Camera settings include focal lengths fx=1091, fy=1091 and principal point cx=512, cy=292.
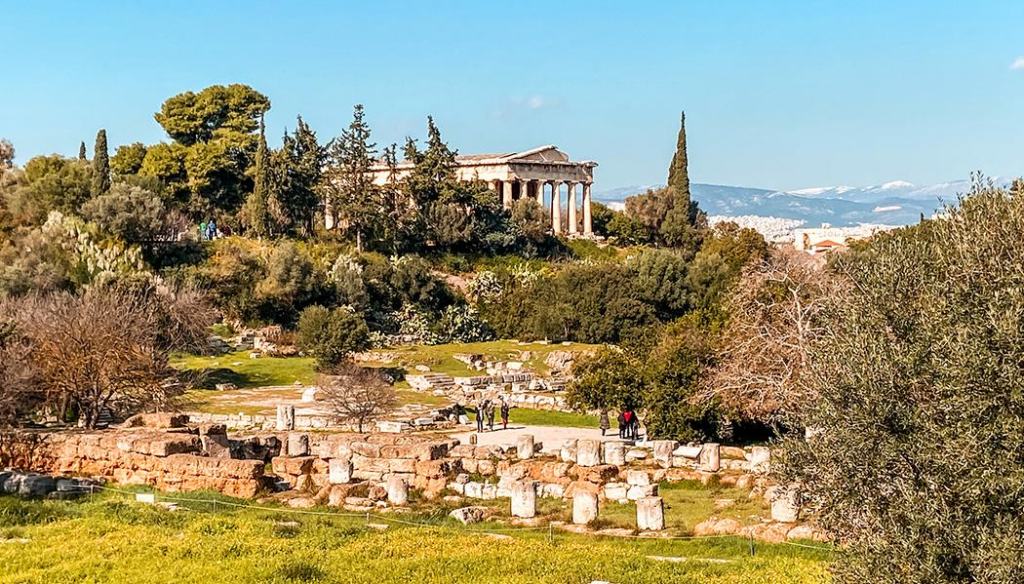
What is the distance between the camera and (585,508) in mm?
19953

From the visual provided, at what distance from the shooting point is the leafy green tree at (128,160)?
239 ft

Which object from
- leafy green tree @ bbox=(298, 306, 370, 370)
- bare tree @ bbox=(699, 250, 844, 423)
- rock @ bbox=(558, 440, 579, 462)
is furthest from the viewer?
leafy green tree @ bbox=(298, 306, 370, 370)

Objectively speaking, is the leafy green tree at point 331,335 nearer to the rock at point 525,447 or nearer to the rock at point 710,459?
the rock at point 525,447

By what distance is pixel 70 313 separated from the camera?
111 ft

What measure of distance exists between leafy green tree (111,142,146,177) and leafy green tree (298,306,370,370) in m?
29.5

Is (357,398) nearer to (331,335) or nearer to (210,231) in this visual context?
(331,335)

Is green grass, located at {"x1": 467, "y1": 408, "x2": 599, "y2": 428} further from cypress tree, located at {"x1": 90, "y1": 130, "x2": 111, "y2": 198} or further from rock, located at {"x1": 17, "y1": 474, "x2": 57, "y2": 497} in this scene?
cypress tree, located at {"x1": 90, "y1": 130, "x2": 111, "y2": 198}

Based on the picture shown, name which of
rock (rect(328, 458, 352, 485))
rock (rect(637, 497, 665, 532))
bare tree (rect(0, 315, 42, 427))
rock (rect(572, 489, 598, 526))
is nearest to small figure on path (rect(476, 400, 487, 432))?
rock (rect(328, 458, 352, 485))

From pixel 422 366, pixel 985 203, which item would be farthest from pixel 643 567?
pixel 422 366

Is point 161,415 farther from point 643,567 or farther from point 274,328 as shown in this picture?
point 274,328

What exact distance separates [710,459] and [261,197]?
47418mm

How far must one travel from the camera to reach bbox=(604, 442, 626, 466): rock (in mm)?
25266

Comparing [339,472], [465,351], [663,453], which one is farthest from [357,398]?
[465,351]

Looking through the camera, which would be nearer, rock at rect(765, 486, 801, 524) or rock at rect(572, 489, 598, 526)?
rock at rect(765, 486, 801, 524)
